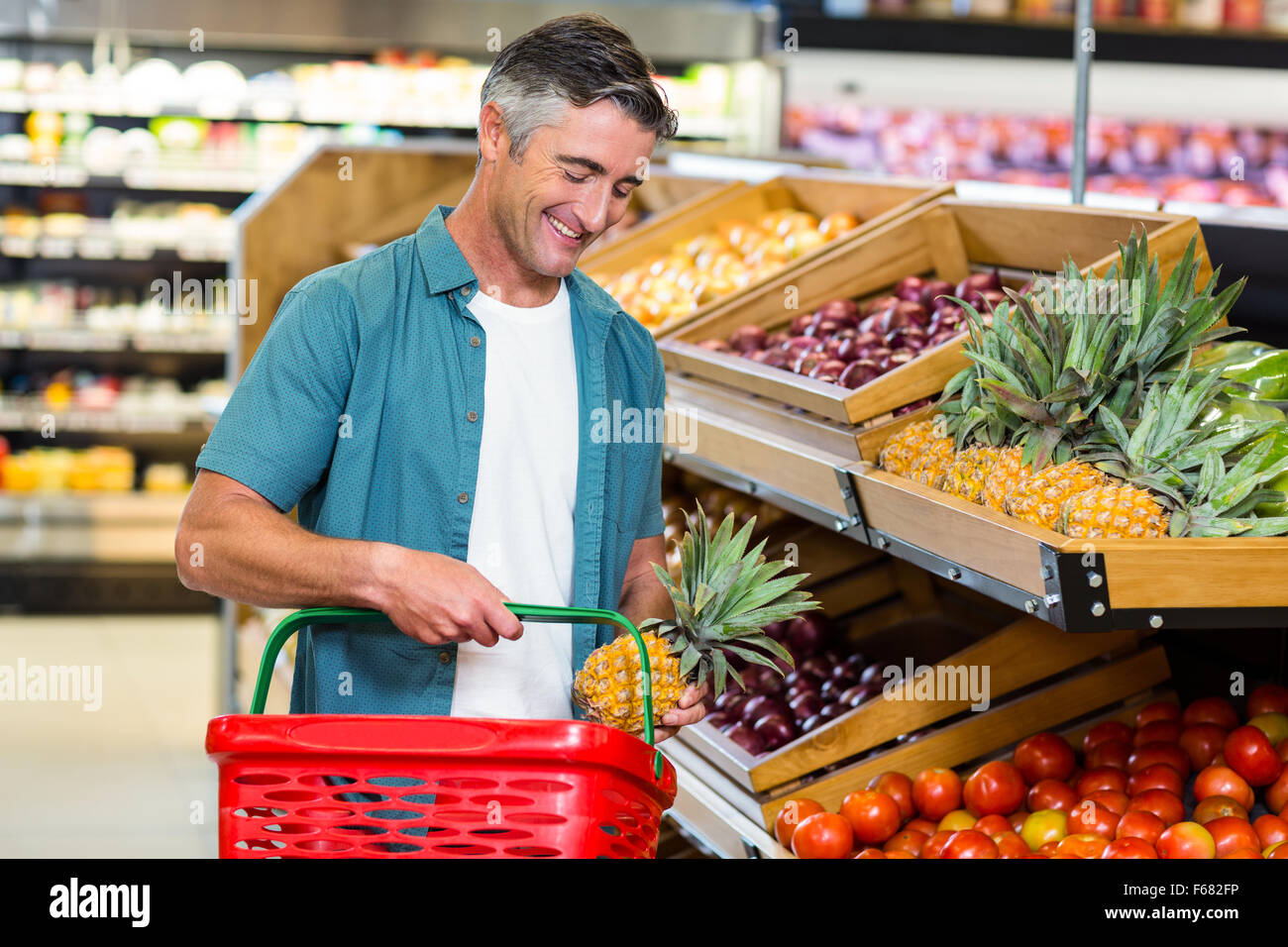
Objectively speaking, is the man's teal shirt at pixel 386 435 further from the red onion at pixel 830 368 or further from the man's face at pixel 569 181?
the red onion at pixel 830 368

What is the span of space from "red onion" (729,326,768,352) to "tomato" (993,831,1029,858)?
59.8 inches

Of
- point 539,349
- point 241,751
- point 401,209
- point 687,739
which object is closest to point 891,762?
point 687,739

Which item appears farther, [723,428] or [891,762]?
[723,428]

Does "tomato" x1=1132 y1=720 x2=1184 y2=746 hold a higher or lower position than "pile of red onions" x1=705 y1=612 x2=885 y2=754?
higher

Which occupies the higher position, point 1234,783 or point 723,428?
point 723,428

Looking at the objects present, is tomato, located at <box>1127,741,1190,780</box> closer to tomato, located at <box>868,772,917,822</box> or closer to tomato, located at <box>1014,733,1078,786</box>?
tomato, located at <box>1014,733,1078,786</box>

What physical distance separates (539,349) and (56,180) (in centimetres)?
650

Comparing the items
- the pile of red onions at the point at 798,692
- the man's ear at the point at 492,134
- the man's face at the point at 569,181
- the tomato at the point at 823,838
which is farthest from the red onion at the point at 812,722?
the man's ear at the point at 492,134

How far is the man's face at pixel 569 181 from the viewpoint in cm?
185

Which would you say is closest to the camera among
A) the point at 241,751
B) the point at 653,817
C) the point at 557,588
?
the point at 241,751

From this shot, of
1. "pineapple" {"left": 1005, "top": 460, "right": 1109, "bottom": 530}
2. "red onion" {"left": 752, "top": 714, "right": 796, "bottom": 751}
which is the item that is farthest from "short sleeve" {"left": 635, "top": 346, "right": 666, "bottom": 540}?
"red onion" {"left": 752, "top": 714, "right": 796, "bottom": 751}

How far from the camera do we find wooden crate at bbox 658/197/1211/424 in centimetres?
270

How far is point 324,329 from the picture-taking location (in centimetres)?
188
